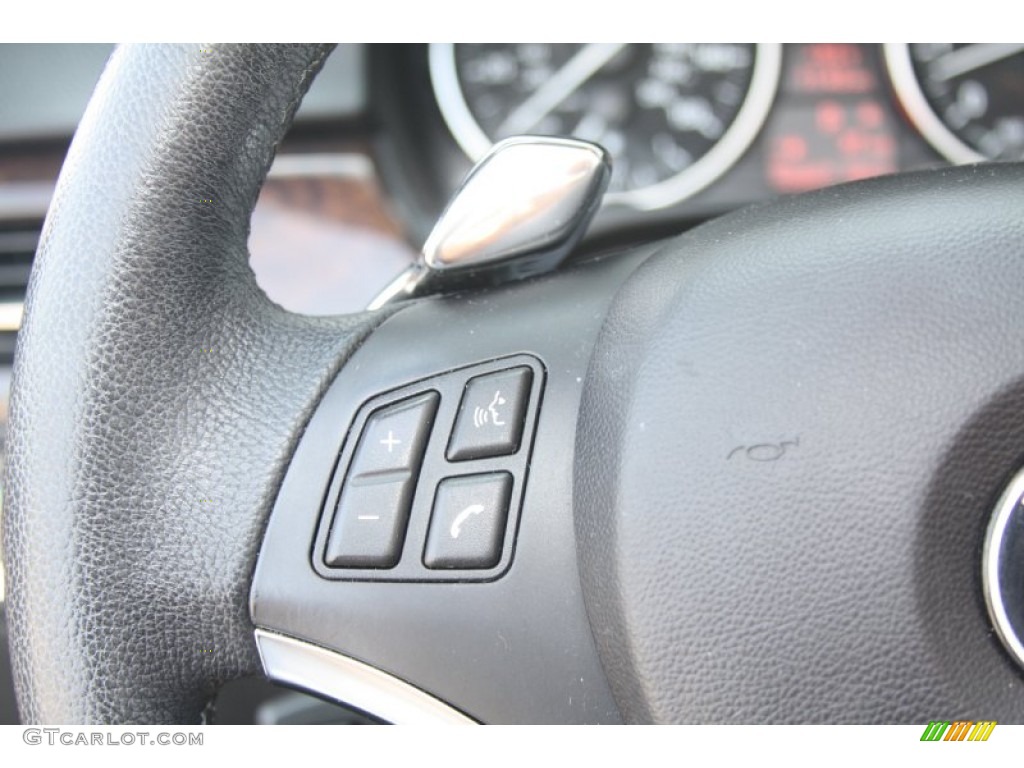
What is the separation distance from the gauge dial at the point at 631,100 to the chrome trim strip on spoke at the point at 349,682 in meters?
1.04

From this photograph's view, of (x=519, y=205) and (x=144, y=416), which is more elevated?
(x=519, y=205)

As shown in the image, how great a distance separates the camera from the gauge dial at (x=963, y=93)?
1.48 meters

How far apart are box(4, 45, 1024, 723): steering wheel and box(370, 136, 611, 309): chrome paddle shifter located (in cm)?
3

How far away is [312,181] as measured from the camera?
135cm

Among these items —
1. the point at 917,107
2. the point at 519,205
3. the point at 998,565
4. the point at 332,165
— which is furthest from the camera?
the point at 917,107

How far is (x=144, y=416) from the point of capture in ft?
1.72

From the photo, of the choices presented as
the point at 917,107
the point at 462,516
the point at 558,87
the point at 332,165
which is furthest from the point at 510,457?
the point at 917,107

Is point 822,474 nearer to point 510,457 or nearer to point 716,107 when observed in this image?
point 510,457

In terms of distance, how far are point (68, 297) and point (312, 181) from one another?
0.85 meters
